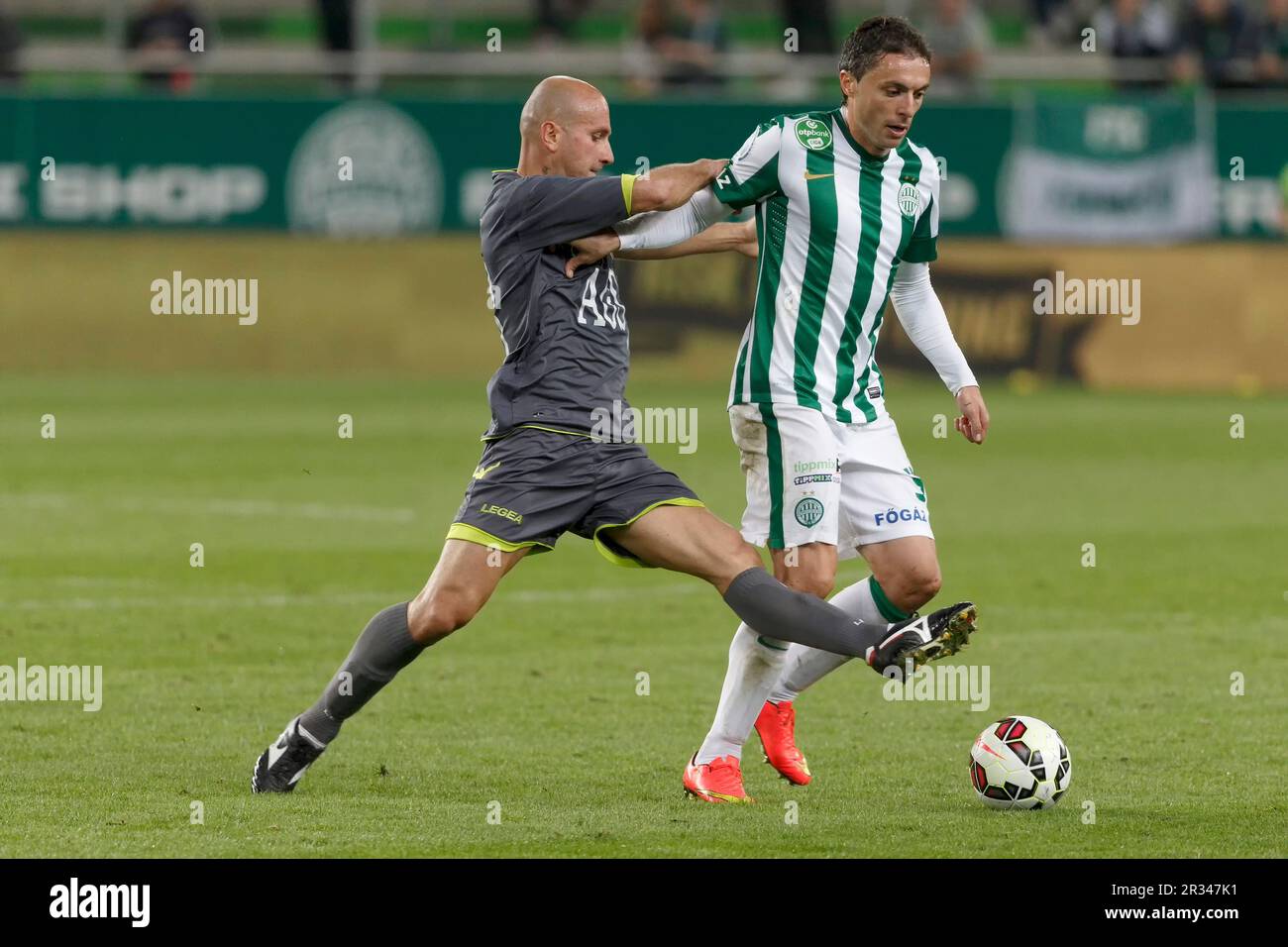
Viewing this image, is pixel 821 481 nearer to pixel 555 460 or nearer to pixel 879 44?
pixel 555 460

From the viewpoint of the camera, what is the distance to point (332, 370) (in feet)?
71.6

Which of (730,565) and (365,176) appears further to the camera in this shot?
(365,176)

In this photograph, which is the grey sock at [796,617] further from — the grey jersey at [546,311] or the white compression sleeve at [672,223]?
the white compression sleeve at [672,223]

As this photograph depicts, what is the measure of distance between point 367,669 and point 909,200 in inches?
86.1

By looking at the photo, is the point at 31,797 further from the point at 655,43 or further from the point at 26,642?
the point at 655,43

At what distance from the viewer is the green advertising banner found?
2123 centimetres

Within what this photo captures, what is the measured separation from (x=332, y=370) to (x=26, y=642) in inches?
492

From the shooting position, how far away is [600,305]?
6.80 meters

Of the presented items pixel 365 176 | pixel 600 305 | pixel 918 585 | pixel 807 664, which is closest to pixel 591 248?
pixel 600 305

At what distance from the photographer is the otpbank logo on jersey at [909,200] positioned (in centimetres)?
690

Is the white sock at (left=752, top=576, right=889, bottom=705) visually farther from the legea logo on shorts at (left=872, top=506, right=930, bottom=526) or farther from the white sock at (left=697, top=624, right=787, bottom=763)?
the legea logo on shorts at (left=872, top=506, right=930, bottom=526)

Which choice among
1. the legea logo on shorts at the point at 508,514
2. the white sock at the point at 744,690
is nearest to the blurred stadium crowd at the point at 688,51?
the white sock at the point at 744,690

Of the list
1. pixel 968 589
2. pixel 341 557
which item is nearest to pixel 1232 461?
pixel 968 589

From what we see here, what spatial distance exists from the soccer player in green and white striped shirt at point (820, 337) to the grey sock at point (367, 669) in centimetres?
96
